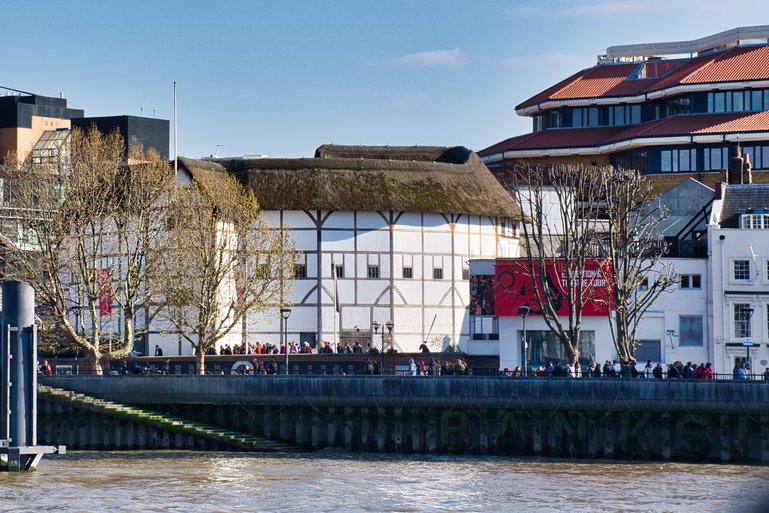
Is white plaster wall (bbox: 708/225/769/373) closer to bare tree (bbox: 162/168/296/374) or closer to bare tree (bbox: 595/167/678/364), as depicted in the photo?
bare tree (bbox: 595/167/678/364)

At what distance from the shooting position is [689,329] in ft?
231

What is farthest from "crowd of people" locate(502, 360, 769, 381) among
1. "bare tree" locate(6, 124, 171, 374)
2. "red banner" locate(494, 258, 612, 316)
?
"bare tree" locate(6, 124, 171, 374)

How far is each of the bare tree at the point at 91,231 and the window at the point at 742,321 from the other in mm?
26747

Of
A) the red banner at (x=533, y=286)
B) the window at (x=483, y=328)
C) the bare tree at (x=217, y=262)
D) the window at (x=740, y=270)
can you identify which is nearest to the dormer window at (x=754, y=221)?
the window at (x=740, y=270)

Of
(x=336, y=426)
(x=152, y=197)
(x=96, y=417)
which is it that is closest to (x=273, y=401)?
(x=336, y=426)

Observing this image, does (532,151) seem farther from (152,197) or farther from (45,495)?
(45,495)

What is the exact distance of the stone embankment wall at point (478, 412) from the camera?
5294 cm

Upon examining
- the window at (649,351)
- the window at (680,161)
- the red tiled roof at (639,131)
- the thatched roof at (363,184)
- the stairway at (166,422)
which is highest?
the red tiled roof at (639,131)

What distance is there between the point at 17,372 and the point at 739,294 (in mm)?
34641

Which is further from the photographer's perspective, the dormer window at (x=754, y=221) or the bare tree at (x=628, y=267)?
the dormer window at (x=754, y=221)

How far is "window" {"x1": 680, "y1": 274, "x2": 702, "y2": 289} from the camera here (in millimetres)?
70500

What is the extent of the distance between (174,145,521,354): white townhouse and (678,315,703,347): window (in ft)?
53.0

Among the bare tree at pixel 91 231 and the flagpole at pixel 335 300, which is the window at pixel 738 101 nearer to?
the flagpole at pixel 335 300

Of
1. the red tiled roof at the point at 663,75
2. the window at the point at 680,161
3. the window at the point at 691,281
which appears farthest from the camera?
the red tiled roof at the point at 663,75
